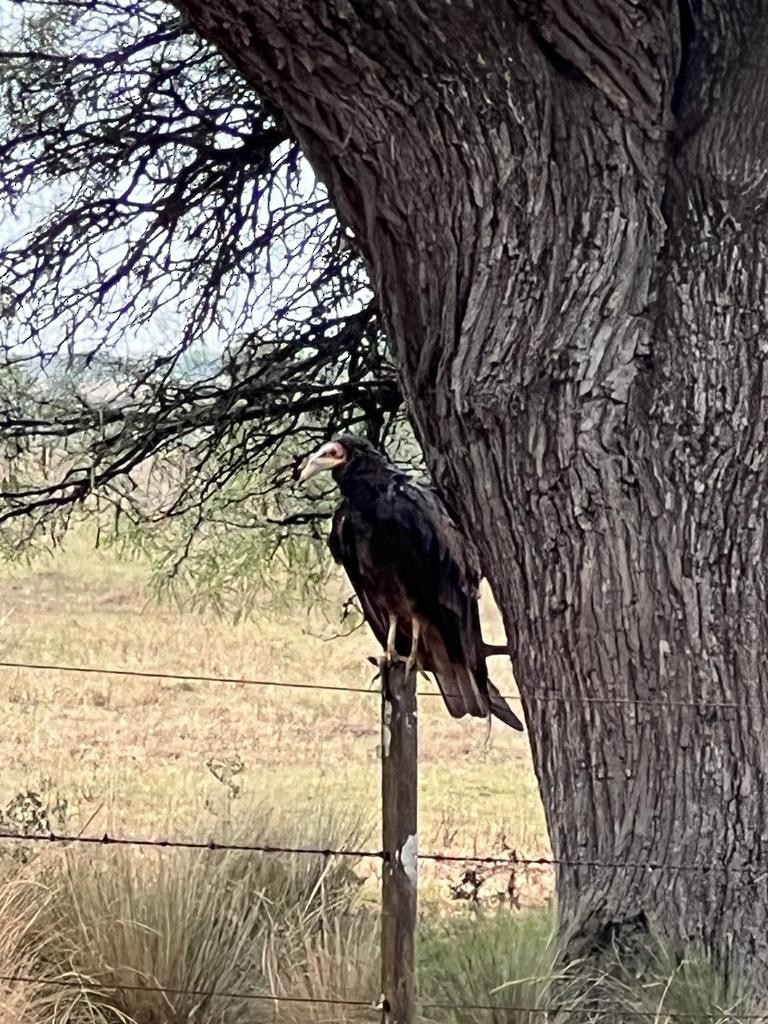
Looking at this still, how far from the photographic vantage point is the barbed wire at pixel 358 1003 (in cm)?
325

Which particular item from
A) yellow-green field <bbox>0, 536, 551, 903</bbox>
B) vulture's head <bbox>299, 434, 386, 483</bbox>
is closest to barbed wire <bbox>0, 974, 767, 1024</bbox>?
yellow-green field <bbox>0, 536, 551, 903</bbox>

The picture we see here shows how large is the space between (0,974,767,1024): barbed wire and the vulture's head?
1.50 meters

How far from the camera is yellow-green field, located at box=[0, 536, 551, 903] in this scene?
6.30 m

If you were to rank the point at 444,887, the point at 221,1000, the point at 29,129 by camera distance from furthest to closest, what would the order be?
the point at 444,887, the point at 29,129, the point at 221,1000

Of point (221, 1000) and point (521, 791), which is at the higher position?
point (521, 791)

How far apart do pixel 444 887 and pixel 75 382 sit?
2.78 meters

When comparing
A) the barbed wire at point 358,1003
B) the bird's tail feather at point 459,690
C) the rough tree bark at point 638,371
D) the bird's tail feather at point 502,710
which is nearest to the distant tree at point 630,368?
the rough tree bark at point 638,371

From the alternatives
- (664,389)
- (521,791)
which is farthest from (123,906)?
(521,791)

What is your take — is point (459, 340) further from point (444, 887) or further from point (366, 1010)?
point (444, 887)

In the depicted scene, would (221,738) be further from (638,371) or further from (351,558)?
(638,371)

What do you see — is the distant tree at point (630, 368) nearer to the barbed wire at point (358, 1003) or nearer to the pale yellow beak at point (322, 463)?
the barbed wire at point (358, 1003)

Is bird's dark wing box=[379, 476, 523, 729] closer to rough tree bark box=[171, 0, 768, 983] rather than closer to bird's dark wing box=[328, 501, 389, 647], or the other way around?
bird's dark wing box=[328, 501, 389, 647]

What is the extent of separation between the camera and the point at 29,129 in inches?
223

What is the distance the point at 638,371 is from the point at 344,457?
115 cm
